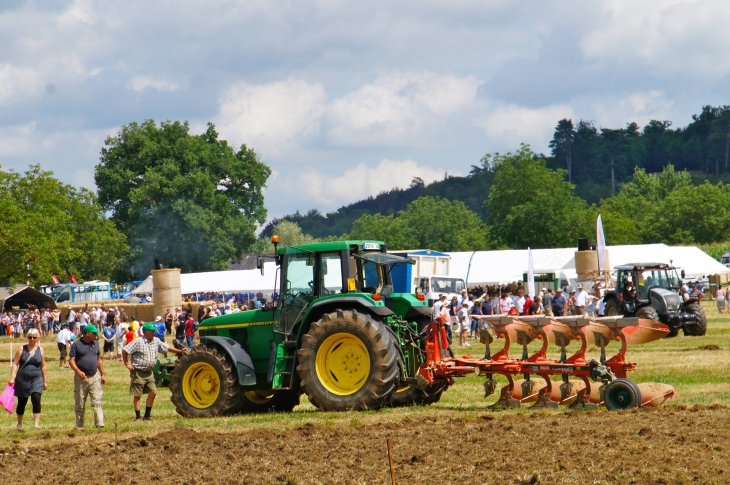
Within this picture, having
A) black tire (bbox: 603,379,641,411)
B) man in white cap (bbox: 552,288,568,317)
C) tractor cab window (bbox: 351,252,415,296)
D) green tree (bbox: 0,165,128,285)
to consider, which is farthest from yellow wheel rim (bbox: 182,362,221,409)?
green tree (bbox: 0,165,128,285)

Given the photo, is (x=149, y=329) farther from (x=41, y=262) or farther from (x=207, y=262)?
(x=207, y=262)

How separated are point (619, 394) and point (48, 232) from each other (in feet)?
146

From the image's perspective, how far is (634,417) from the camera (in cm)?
980

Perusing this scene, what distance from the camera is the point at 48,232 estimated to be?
165ft

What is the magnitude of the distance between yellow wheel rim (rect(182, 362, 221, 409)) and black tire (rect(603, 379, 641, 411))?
5.04m

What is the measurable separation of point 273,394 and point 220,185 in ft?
205

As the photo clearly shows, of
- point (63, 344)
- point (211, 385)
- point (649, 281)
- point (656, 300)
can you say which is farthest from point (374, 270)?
point (649, 281)

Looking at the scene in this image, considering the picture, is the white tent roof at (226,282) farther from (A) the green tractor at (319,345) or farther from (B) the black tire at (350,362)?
(B) the black tire at (350,362)

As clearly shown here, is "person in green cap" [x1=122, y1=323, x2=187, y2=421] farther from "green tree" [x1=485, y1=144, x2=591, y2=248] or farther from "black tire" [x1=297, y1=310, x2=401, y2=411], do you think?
"green tree" [x1=485, y1=144, x2=591, y2=248]

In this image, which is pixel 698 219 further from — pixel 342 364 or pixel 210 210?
pixel 342 364

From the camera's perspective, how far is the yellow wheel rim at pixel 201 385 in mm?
12352

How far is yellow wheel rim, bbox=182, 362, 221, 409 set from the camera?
40.5 ft

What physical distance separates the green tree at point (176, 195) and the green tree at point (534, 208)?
1989cm

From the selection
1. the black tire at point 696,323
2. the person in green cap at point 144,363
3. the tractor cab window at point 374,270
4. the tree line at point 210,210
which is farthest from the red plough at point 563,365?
the tree line at point 210,210
